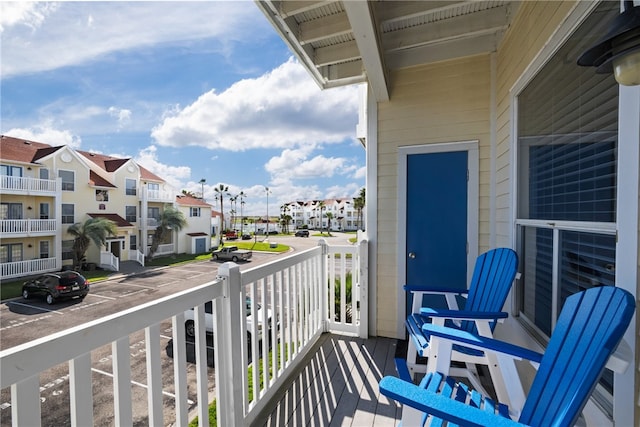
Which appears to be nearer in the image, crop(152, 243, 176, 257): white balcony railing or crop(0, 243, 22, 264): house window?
crop(0, 243, 22, 264): house window

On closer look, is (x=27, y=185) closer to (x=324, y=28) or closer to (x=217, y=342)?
(x=217, y=342)

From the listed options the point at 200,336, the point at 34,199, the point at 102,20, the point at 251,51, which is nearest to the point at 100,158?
the point at 34,199

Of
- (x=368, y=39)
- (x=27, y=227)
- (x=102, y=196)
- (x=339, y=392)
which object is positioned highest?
(x=368, y=39)

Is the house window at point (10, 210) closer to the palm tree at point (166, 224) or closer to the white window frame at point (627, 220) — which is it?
the palm tree at point (166, 224)

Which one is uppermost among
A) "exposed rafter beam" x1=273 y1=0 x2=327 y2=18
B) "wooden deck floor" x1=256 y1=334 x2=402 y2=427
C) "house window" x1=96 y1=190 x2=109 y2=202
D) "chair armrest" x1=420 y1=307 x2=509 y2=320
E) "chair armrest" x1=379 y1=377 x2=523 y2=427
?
"exposed rafter beam" x1=273 y1=0 x2=327 y2=18

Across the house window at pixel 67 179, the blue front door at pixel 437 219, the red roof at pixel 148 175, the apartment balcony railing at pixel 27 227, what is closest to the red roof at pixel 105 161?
the red roof at pixel 148 175

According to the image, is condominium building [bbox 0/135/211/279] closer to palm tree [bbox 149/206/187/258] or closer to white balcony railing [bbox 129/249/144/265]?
white balcony railing [bbox 129/249/144/265]

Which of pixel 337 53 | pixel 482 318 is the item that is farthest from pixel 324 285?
pixel 337 53

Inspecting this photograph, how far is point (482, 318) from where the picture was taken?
1597 millimetres

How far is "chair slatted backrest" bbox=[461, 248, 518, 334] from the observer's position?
179 centimetres

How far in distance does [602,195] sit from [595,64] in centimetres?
54

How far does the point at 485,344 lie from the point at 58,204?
3854 millimetres

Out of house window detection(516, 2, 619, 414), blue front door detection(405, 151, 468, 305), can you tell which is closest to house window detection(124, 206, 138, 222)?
blue front door detection(405, 151, 468, 305)

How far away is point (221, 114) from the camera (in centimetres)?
1084
